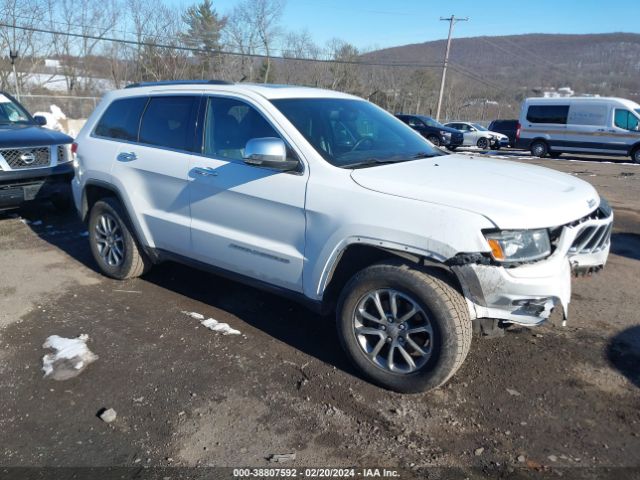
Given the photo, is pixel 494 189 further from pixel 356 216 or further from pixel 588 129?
pixel 588 129

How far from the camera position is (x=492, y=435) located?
113 inches

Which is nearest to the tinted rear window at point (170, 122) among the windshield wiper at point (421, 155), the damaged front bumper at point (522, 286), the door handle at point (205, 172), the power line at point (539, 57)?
the door handle at point (205, 172)

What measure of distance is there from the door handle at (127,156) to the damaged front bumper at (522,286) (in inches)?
120

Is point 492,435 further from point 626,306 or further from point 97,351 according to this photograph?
point 97,351

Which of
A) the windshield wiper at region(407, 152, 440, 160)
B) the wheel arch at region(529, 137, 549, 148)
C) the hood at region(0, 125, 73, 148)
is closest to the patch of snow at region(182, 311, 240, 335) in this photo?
the windshield wiper at region(407, 152, 440, 160)

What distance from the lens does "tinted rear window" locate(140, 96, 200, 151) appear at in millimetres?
4238

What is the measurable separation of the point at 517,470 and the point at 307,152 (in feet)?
7.27

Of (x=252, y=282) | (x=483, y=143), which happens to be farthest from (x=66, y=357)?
(x=483, y=143)

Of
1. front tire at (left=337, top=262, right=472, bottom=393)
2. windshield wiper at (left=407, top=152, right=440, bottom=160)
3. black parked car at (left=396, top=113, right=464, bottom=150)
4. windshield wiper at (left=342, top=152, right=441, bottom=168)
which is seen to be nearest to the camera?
front tire at (left=337, top=262, right=472, bottom=393)

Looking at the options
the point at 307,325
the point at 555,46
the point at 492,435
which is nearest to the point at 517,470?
the point at 492,435

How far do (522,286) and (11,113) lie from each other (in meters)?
8.38

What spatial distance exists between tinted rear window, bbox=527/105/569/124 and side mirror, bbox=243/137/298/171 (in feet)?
64.1

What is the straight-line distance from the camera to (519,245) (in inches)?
113

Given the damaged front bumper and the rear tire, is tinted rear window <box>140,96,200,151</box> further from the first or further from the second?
the rear tire
